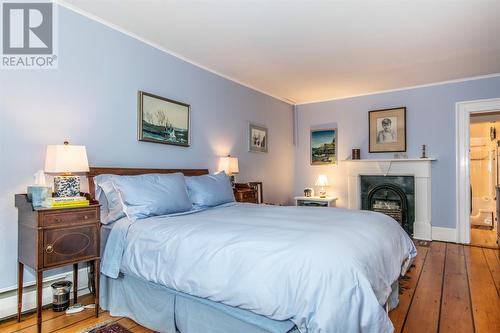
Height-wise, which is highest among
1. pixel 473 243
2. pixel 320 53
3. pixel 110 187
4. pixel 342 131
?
pixel 320 53

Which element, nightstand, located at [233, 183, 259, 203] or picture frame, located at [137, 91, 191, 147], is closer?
picture frame, located at [137, 91, 191, 147]

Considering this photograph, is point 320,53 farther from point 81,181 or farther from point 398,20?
point 81,181

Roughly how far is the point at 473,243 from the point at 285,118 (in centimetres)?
354

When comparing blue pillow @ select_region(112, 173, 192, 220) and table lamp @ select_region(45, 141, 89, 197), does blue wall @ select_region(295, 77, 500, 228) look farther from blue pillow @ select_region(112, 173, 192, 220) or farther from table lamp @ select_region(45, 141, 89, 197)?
table lamp @ select_region(45, 141, 89, 197)

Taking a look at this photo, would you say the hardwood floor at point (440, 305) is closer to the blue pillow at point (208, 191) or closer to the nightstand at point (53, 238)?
the nightstand at point (53, 238)

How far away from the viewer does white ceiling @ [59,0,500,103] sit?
2.54 meters

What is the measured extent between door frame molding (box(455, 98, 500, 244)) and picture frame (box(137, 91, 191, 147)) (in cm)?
393

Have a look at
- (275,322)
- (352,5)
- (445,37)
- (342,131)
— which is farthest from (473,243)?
(275,322)

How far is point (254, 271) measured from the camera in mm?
1490

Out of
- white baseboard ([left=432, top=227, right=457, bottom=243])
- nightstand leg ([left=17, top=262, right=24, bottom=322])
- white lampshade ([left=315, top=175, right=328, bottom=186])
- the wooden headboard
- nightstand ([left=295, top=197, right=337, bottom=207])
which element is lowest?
white baseboard ([left=432, top=227, right=457, bottom=243])

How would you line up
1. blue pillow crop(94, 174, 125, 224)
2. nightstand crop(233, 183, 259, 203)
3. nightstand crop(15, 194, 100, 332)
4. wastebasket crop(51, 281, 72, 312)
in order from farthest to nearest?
nightstand crop(233, 183, 259, 203), blue pillow crop(94, 174, 125, 224), wastebasket crop(51, 281, 72, 312), nightstand crop(15, 194, 100, 332)

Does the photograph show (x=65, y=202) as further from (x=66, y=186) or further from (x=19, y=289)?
(x=19, y=289)

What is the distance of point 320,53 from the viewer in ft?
11.4

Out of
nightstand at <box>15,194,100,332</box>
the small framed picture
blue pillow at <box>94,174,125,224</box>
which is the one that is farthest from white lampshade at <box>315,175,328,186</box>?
nightstand at <box>15,194,100,332</box>
